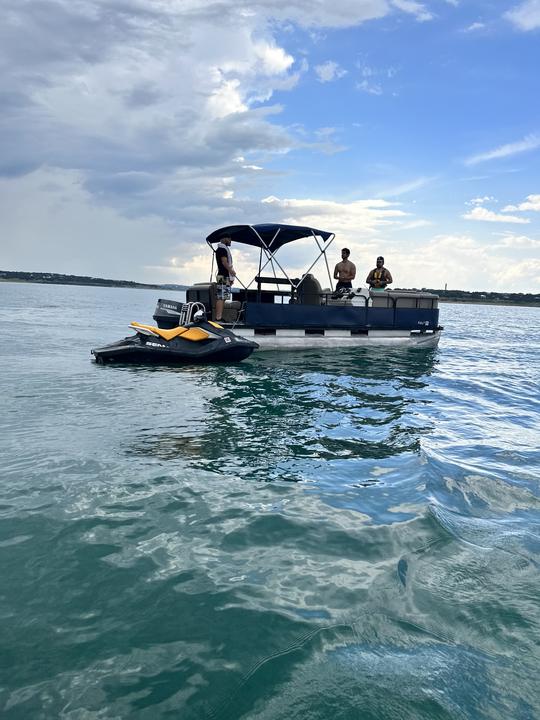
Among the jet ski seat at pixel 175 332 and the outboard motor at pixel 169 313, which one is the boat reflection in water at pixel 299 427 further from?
the outboard motor at pixel 169 313

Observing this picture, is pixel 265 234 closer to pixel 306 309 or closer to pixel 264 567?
pixel 306 309

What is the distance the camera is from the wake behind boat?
57.5 feet

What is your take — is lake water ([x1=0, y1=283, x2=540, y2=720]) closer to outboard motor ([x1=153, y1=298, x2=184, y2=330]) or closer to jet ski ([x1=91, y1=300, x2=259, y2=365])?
jet ski ([x1=91, y1=300, x2=259, y2=365])

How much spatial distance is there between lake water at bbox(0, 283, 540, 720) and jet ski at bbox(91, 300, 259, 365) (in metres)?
5.24

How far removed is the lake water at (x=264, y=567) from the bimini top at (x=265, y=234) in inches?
396

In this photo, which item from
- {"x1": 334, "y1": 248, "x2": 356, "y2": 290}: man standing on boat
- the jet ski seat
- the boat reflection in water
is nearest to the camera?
the boat reflection in water

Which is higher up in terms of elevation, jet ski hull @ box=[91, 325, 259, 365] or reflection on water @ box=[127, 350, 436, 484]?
jet ski hull @ box=[91, 325, 259, 365]

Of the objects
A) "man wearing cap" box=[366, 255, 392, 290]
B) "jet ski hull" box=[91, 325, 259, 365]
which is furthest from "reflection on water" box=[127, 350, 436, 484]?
"man wearing cap" box=[366, 255, 392, 290]

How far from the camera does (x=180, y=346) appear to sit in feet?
45.5

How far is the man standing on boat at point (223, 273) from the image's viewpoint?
15820 mm

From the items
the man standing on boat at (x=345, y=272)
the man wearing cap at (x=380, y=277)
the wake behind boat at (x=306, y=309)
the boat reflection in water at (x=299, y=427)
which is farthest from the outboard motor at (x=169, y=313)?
the man wearing cap at (x=380, y=277)

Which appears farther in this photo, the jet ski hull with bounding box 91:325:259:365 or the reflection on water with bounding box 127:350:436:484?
the jet ski hull with bounding box 91:325:259:365

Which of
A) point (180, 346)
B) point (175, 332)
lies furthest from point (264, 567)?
point (175, 332)

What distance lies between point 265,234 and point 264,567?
52.0ft
